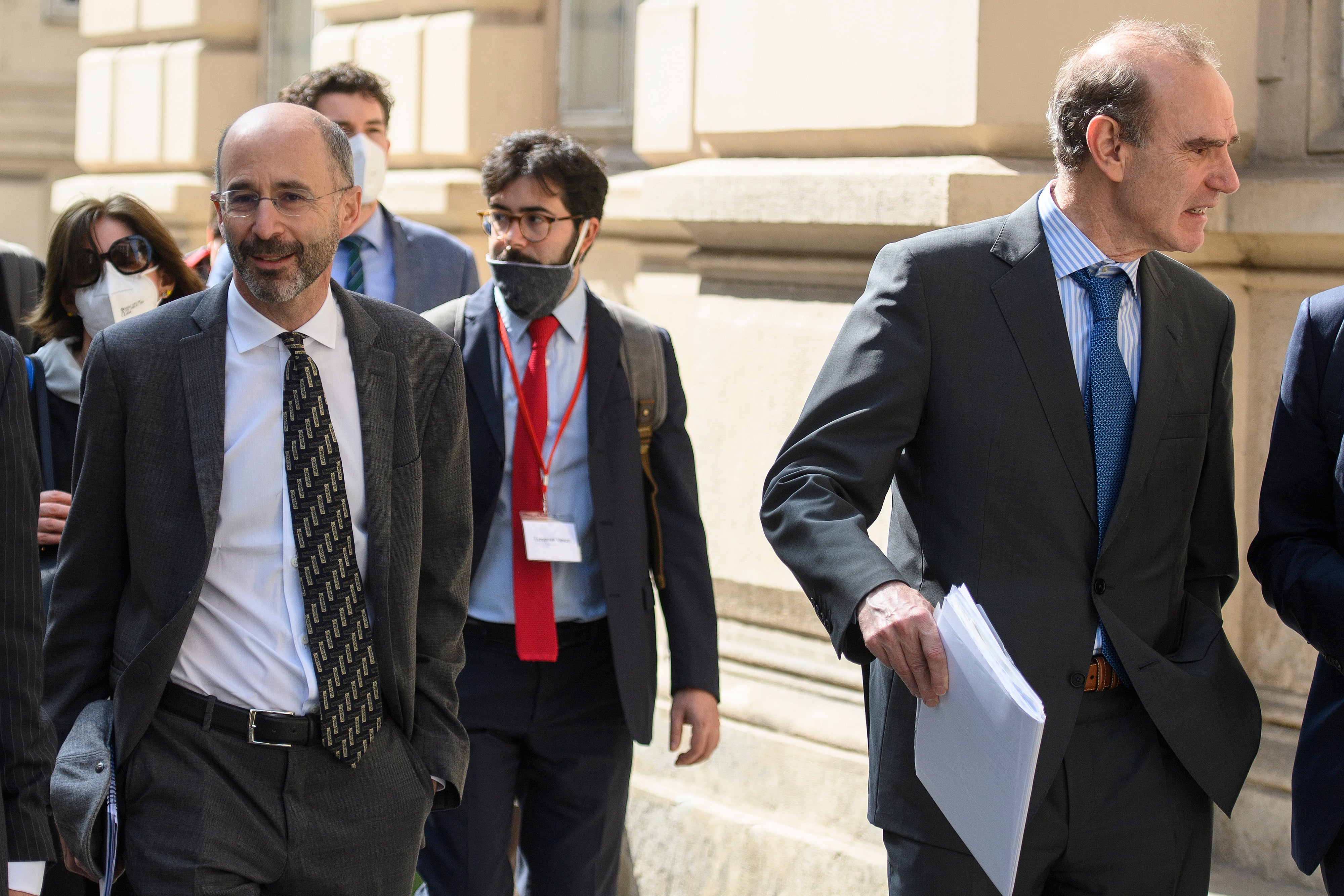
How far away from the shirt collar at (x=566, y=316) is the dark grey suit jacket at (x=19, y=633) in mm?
1546

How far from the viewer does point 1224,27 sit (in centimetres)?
409

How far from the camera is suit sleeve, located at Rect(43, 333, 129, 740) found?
2.62m

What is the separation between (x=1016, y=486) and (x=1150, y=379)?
30 cm

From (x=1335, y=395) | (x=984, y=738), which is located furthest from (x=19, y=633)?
(x=1335, y=395)

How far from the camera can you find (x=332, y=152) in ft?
9.12

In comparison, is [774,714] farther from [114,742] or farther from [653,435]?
[114,742]

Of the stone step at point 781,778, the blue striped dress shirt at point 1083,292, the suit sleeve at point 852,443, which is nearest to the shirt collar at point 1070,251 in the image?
the blue striped dress shirt at point 1083,292

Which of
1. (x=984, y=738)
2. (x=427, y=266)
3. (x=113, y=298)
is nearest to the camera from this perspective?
(x=984, y=738)

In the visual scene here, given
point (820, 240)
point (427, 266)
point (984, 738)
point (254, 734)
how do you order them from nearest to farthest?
point (984, 738) < point (254, 734) < point (820, 240) < point (427, 266)

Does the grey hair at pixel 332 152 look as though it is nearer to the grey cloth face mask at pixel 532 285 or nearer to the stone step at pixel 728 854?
the grey cloth face mask at pixel 532 285

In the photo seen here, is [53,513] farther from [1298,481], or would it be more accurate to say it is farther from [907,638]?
[1298,481]

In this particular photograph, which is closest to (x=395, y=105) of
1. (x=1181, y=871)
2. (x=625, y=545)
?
(x=625, y=545)

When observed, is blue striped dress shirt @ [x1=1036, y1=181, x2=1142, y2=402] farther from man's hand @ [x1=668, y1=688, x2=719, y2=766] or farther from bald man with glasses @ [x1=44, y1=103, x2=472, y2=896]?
man's hand @ [x1=668, y1=688, x2=719, y2=766]

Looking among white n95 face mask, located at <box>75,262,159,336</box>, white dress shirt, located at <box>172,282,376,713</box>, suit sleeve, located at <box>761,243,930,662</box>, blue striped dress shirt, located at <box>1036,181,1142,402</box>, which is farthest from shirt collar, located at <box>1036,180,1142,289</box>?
white n95 face mask, located at <box>75,262,159,336</box>
